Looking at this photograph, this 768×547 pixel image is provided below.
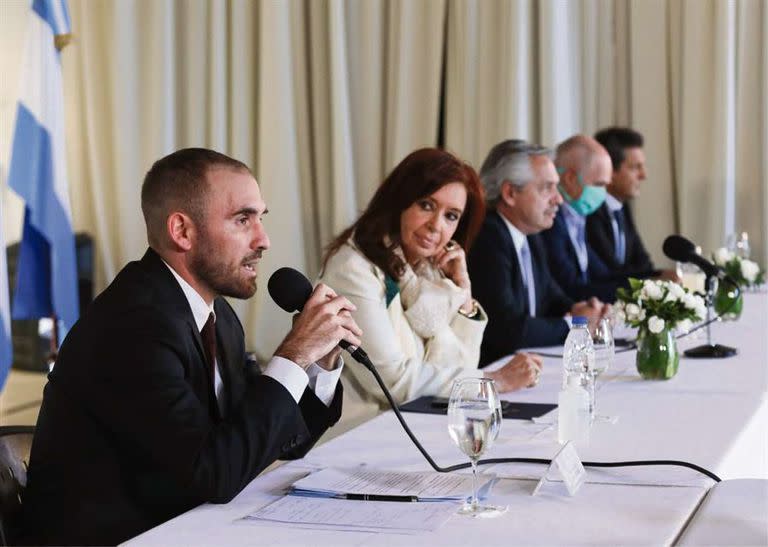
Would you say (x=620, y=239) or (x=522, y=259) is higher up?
(x=522, y=259)

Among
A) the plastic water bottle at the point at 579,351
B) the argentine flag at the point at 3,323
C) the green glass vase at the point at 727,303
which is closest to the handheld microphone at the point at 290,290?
the plastic water bottle at the point at 579,351

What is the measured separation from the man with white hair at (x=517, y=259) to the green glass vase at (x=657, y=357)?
709 millimetres

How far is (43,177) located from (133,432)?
3.28 m

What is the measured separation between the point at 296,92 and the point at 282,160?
0.50 m

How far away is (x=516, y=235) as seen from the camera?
3.89 metres

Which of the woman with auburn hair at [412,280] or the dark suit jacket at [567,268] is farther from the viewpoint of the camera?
the dark suit jacket at [567,268]

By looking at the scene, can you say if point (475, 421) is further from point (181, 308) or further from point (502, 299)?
point (502, 299)

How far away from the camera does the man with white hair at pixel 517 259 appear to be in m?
3.52

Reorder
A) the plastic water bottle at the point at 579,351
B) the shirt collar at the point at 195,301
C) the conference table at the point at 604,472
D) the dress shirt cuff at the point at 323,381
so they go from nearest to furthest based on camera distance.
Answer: the conference table at the point at 604,472 < the shirt collar at the point at 195,301 < the dress shirt cuff at the point at 323,381 < the plastic water bottle at the point at 579,351

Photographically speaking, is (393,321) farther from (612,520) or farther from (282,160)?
(282,160)

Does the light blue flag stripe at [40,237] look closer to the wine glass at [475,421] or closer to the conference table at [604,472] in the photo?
the conference table at [604,472]

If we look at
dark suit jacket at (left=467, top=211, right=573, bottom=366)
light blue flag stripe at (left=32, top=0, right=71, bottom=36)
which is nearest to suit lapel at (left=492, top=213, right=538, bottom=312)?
dark suit jacket at (left=467, top=211, right=573, bottom=366)

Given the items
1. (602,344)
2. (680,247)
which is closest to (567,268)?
(680,247)

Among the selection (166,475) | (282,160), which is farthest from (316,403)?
(282,160)
